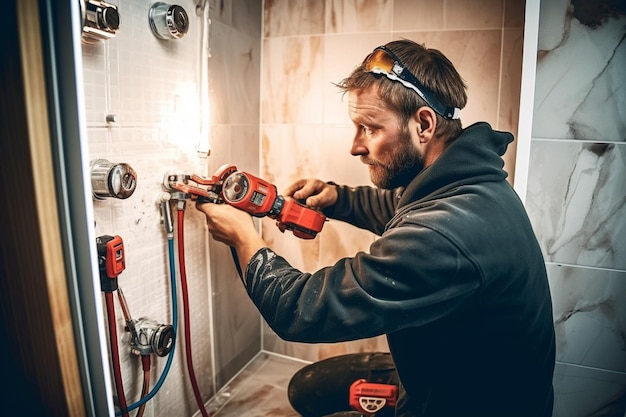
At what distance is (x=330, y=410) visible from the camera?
5.45 ft

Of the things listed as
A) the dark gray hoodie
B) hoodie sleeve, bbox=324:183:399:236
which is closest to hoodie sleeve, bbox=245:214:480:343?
the dark gray hoodie

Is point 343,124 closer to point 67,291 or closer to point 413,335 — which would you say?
point 413,335

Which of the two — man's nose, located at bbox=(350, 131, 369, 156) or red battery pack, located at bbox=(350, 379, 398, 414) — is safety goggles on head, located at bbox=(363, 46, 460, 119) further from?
red battery pack, located at bbox=(350, 379, 398, 414)

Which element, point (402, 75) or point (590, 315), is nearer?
point (402, 75)

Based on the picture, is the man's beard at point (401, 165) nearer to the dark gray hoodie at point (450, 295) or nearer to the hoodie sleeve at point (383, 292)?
the dark gray hoodie at point (450, 295)

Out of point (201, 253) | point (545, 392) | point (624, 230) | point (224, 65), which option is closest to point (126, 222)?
point (201, 253)

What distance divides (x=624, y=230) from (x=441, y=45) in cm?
92

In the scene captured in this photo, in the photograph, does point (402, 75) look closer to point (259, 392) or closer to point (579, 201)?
point (579, 201)

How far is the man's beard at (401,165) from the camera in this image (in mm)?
1251

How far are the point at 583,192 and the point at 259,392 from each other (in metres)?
1.49

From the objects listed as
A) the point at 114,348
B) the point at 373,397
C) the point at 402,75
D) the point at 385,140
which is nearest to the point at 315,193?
the point at 385,140

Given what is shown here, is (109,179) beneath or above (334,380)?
above

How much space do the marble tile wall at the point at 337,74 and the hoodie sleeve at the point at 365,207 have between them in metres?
0.24

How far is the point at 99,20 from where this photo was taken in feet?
3.40
